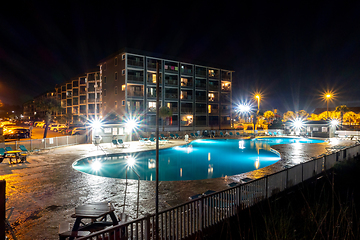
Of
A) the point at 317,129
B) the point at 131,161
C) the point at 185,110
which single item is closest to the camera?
the point at 131,161

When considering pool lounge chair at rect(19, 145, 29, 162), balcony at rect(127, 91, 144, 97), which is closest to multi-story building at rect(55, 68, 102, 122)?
balcony at rect(127, 91, 144, 97)

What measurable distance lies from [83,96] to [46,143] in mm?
41009

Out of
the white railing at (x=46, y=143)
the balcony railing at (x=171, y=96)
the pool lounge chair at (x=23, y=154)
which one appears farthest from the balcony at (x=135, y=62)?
the pool lounge chair at (x=23, y=154)

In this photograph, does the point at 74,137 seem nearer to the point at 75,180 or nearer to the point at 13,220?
the point at 75,180

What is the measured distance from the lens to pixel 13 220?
517 centimetres

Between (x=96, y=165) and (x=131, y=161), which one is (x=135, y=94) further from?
(x=96, y=165)

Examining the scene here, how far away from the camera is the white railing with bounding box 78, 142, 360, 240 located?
3288mm

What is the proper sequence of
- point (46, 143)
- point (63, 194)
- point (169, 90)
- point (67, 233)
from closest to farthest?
point (67, 233) → point (63, 194) → point (46, 143) → point (169, 90)

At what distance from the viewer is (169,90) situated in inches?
1634

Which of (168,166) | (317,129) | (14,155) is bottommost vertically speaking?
(168,166)

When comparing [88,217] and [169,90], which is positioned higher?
[169,90]

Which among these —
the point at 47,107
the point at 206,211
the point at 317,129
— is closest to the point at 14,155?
the point at 206,211

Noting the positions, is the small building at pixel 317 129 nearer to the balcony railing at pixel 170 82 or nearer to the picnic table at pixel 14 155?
the balcony railing at pixel 170 82

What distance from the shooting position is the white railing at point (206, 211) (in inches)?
129
